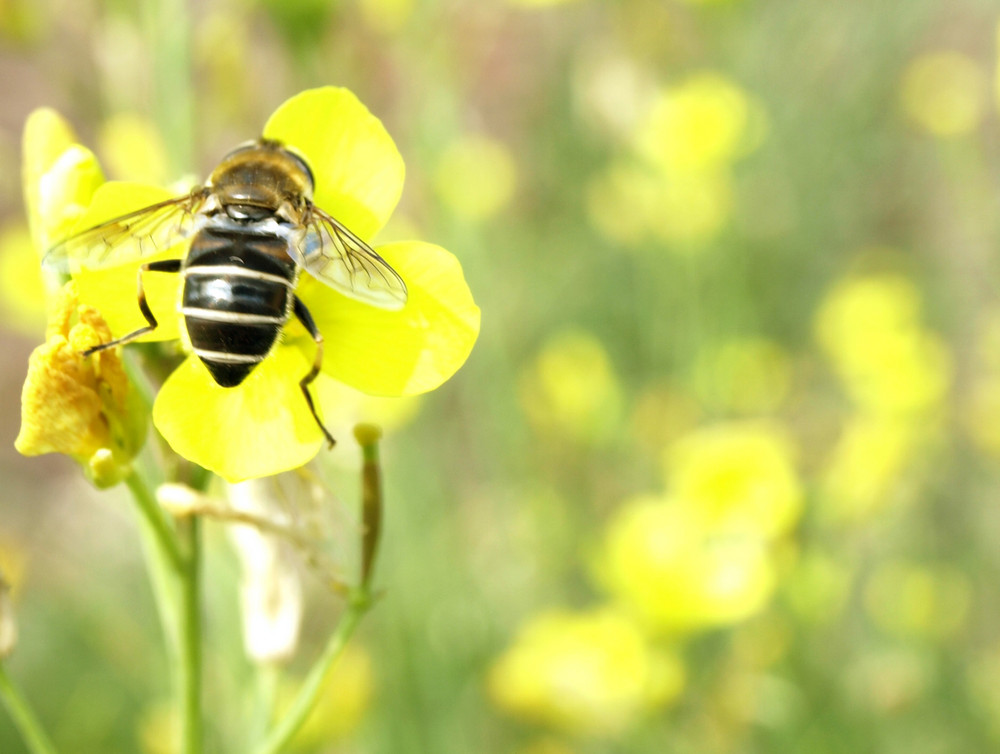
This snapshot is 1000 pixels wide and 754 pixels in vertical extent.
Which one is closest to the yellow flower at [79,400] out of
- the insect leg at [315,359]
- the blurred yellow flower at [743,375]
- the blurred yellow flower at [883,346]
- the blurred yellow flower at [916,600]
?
the insect leg at [315,359]

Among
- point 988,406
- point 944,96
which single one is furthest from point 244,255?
point 944,96

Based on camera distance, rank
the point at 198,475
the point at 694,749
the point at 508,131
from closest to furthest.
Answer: the point at 198,475
the point at 694,749
the point at 508,131

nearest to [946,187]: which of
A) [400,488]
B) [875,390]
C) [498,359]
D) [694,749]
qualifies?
[875,390]

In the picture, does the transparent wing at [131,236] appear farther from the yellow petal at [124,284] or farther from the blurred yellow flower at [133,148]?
the blurred yellow flower at [133,148]

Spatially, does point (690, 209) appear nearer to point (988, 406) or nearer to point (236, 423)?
point (988, 406)

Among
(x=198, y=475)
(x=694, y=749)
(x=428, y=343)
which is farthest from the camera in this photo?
(x=694, y=749)

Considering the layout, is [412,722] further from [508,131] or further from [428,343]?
[508,131]
